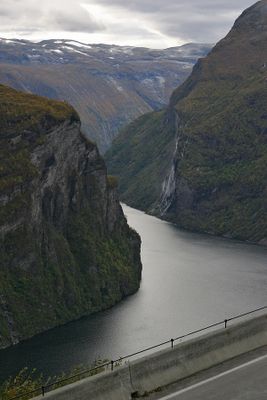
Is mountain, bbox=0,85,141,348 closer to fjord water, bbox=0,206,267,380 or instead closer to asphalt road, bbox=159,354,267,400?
fjord water, bbox=0,206,267,380

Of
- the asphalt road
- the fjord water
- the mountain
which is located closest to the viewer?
the asphalt road

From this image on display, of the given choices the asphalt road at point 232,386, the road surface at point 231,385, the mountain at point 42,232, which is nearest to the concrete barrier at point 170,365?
the road surface at point 231,385

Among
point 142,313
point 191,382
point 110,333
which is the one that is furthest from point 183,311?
point 191,382

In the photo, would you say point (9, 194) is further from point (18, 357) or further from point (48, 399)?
point (48, 399)

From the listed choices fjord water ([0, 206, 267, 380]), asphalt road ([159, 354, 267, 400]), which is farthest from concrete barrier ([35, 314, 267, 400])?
fjord water ([0, 206, 267, 380])

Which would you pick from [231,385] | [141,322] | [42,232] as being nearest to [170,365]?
[231,385]

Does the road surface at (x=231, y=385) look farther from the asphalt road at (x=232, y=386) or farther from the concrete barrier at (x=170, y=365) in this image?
the concrete barrier at (x=170, y=365)

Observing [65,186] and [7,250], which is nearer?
[7,250]
